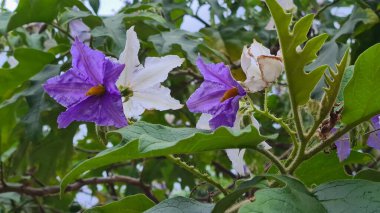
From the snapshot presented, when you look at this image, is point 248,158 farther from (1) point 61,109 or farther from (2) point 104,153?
(2) point 104,153

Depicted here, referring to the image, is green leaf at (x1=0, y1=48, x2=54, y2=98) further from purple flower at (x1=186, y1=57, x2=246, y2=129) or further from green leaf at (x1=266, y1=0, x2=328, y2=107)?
green leaf at (x1=266, y1=0, x2=328, y2=107)

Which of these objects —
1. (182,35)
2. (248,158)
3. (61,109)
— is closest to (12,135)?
(61,109)

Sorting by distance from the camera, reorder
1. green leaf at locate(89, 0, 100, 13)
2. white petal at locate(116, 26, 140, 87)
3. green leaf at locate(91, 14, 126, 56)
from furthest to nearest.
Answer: green leaf at locate(89, 0, 100, 13)
green leaf at locate(91, 14, 126, 56)
white petal at locate(116, 26, 140, 87)

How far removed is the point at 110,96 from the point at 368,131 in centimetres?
35

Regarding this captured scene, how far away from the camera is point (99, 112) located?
0.76 meters

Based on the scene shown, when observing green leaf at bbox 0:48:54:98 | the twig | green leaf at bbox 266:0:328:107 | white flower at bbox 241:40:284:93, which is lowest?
the twig

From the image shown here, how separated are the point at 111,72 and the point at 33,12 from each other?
580mm

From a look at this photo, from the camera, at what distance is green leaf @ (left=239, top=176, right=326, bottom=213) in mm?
588

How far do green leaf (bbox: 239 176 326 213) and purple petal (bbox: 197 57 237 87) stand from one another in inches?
6.0

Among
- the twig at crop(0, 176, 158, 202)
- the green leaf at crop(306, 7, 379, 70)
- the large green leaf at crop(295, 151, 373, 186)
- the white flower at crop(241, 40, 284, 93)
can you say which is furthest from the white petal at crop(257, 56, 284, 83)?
the twig at crop(0, 176, 158, 202)

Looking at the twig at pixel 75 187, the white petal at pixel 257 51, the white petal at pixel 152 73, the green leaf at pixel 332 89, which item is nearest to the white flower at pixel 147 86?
the white petal at pixel 152 73

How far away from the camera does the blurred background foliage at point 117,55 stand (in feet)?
4.09

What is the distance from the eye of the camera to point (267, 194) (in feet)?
2.01

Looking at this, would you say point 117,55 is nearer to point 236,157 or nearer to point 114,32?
point 114,32
